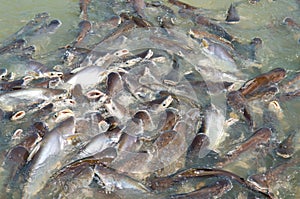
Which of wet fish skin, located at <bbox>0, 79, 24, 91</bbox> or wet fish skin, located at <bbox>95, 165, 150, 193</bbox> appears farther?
wet fish skin, located at <bbox>0, 79, 24, 91</bbox>

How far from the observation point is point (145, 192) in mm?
4469

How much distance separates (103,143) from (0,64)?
2815 mm

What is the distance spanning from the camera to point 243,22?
324 inches

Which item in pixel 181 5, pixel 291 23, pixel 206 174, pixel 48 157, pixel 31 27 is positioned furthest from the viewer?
pixel 181 5

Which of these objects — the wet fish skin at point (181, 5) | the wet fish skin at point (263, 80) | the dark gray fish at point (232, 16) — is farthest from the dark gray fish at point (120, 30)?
the wet fish skin at point (263, 80)

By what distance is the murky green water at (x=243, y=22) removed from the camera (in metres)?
7.21

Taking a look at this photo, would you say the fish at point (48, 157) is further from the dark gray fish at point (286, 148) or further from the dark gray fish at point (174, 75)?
the dark gray fish at point (286, 148)

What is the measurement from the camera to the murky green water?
7207 mm

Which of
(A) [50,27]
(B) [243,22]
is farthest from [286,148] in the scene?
(A) [50,27]

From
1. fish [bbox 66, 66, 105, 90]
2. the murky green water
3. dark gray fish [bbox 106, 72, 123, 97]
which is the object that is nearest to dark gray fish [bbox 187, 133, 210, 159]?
dark gray fish [bbox 106, 72, 123, 97]

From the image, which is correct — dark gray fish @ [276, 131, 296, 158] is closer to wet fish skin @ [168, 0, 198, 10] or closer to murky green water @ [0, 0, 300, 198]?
murky green water @ [0, 0, 300, 198]

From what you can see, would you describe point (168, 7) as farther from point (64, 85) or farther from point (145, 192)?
point (145, 192)

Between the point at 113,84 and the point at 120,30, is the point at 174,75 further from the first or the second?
the point at 120,30

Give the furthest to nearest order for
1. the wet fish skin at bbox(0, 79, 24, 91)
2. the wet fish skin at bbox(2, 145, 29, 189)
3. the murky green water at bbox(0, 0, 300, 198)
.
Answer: the murky green water at bbox(0, 0, 300, 198) < the wet fish skin at bbox(0, 79, 24, 91) < the wet fish skin at bbox(2, 145, 29, 189)
